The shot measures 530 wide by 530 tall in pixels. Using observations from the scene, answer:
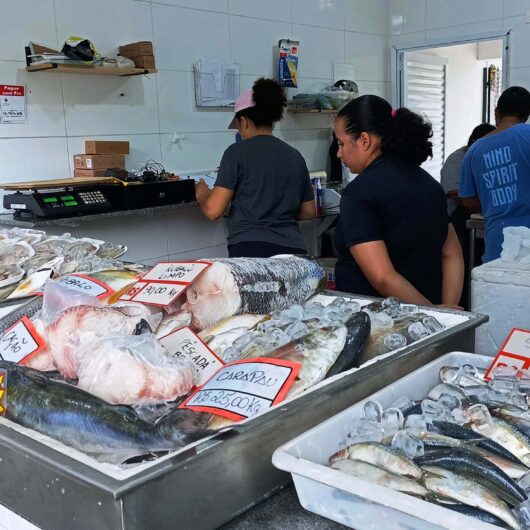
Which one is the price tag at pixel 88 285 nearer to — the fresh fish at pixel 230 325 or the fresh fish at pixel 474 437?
the fresh fish at pixel 230 325

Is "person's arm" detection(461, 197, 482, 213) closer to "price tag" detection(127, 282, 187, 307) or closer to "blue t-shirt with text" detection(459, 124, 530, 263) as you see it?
"blue t-shirt with text" detection(459, 124, 530, 263)

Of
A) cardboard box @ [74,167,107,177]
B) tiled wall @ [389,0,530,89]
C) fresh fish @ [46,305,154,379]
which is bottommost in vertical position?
fresh fish @ [46,305,154,379]

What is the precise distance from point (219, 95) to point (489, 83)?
420cm

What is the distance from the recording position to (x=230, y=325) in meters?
1.34

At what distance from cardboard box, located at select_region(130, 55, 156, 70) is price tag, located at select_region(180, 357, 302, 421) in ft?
10.7

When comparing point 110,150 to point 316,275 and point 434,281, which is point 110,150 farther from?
point 316,275

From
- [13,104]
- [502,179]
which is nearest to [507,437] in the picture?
[502,179]

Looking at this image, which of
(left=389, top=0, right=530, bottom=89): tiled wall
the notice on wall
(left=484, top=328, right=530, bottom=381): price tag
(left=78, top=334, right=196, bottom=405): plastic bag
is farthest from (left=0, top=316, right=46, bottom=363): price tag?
(left=389, top=0, right=530, bottom=89): tiled wall

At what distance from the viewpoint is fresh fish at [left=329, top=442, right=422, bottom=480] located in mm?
845

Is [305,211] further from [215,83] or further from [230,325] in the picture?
[230,325]

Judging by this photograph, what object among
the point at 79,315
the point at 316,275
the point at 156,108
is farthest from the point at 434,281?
the point at 156,108

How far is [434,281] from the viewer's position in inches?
93.9

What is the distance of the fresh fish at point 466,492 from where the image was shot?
2.52ft

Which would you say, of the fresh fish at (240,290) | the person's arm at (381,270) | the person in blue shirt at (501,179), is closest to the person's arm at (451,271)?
the person's arm at (381,270)
